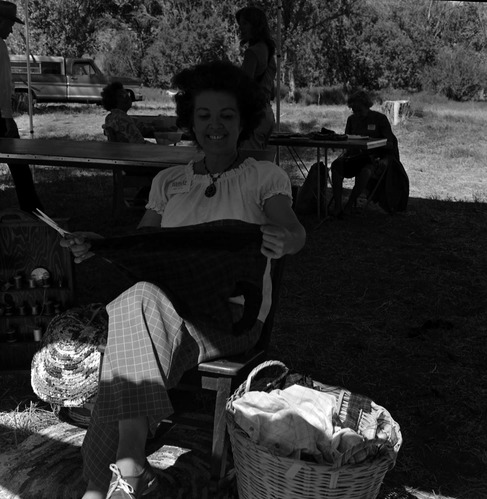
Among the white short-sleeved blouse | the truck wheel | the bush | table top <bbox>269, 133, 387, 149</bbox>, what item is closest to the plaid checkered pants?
the white short-sleeved blouse

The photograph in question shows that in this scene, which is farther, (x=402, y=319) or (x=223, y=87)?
(x=402, y=319)

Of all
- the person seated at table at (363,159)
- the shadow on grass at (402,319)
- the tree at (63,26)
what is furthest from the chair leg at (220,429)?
the tree at (63,26)

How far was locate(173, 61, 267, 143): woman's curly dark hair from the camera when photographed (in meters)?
2.37

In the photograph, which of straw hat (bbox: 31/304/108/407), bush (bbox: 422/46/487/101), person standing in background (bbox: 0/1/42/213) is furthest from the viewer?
bush (bbox: 422/46/487/101)

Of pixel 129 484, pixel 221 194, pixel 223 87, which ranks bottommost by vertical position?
pixel 129 484

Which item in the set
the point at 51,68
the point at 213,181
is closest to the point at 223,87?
the point at 213,181

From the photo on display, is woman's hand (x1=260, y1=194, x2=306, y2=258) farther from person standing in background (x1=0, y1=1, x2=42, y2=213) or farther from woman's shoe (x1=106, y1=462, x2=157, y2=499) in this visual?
person standing in background (x1=0, y1=1, x2=42, y2=213)

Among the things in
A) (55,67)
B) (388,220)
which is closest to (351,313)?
(388,220)

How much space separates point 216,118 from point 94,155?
165 cm

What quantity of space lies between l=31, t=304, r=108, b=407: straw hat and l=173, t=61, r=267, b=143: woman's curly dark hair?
0.87 metres

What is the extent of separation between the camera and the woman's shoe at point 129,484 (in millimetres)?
1932

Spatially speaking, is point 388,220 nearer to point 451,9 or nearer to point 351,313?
point 351,313

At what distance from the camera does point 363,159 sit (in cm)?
661

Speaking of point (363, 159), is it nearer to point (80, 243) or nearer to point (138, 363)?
point (80, 243)
